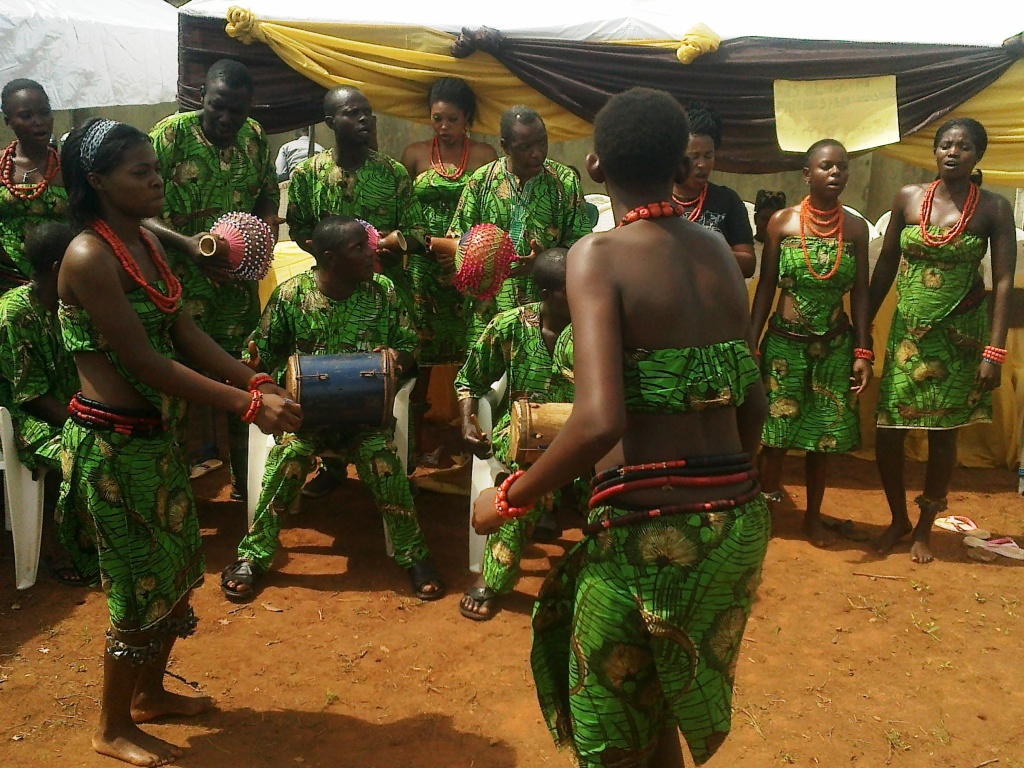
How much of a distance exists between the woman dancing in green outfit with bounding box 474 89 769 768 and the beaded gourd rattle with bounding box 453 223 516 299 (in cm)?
220

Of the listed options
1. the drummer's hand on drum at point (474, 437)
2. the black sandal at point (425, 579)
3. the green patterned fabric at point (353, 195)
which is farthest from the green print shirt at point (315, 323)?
the black sandal at point (425, 579)

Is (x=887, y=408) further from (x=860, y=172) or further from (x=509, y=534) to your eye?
(x=860, y=172)

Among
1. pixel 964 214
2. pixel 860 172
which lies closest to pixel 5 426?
pixel 964 214

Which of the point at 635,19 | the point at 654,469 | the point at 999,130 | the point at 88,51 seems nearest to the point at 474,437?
the point at 654,469

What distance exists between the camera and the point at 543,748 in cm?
350

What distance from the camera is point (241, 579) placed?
A: 472cm

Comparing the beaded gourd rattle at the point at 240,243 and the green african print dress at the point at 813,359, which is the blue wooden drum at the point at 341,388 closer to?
the beaded gourd rattle at the point at 240,243

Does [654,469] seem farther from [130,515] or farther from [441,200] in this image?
[441,200]

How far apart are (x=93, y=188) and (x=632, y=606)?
199cm

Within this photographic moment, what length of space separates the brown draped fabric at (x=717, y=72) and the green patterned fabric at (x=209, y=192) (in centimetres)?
113

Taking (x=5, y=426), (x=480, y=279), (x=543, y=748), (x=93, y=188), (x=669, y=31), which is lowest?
(x=543, y=748)

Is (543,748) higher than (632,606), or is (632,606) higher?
(632,606)

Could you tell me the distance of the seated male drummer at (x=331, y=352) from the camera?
4.74 metres

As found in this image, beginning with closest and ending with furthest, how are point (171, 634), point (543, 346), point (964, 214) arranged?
point (171, 634), point (543, 346), point (964, 214)
